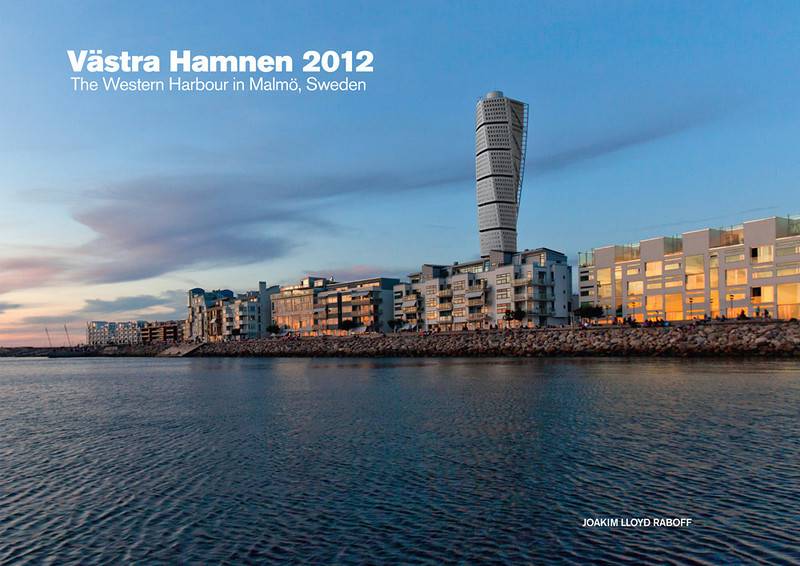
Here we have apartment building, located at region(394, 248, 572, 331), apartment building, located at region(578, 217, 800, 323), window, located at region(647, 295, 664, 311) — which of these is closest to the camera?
apartment building, located at region(578, 217, 800, 323)

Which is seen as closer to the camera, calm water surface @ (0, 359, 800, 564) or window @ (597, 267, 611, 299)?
calm water surface @ (0, 359, 800, 564)

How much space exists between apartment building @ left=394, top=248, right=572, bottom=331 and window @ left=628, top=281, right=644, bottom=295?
67.4 feet

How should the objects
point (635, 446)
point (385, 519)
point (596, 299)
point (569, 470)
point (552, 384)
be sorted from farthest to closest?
point (596, 299)
point (552, 384)
point (635, 446)
point (569, 470)
point (385, 519)

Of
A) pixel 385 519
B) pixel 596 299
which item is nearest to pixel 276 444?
pixel 385 519

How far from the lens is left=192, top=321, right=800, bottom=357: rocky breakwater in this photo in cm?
8156

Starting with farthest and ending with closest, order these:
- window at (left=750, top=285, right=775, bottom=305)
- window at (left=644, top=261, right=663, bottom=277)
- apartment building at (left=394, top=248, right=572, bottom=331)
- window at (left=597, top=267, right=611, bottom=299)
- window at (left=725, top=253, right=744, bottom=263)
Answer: apartment building at (left=394, top=248, right=572, bottom=331)
window at (left=597, top=267, right=611, bottom=299)
window at (left=644, top=261, right=663, bottom=277)
window at (left=725, top=253, right=744, bottom=263)
window at (left=750, top=285, right=775, bottom=305)

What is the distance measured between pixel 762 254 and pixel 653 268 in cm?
2332

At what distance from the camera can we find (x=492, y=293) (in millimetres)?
155375

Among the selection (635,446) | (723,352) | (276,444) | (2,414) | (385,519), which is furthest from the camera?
(723,352)

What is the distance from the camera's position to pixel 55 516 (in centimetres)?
1783

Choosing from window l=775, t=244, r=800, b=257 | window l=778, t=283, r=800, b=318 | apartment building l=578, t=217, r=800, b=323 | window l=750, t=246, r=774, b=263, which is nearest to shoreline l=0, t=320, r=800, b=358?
window l=778, t=283, r=800, b=318

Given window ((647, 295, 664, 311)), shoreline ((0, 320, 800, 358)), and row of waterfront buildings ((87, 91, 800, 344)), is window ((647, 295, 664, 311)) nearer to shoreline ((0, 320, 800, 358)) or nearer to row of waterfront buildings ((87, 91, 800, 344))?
row of waterfront buildings ((87, 91, 800, 344))

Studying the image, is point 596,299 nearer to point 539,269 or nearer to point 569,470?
point 539,269

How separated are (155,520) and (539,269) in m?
138
